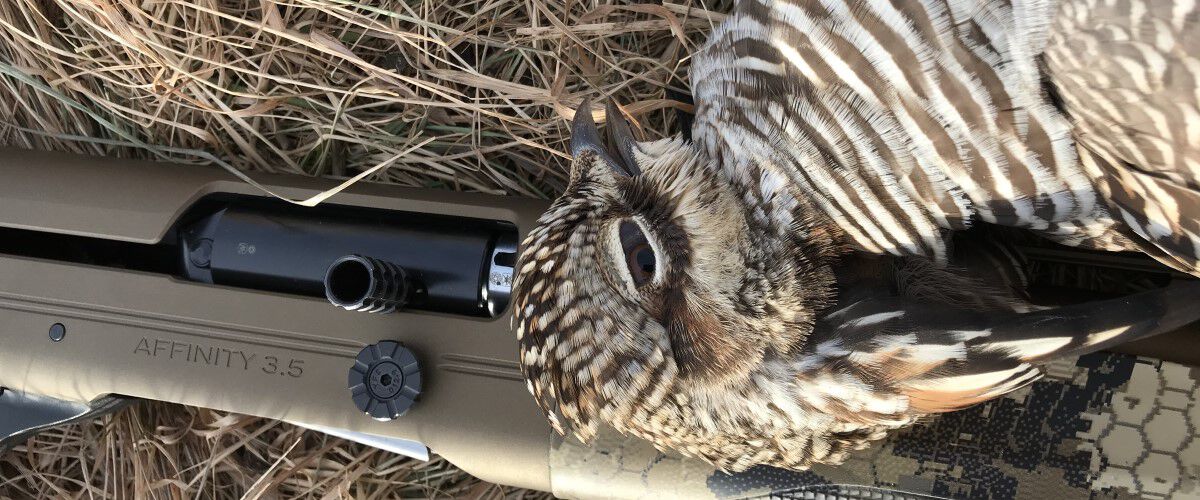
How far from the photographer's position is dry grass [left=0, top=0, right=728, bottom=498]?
4.96ft

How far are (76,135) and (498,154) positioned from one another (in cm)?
91

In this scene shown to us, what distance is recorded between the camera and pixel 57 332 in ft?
4.79

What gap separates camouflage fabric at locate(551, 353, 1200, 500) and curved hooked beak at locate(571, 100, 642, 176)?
0.53m

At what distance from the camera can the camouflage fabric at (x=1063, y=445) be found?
3.84 feet

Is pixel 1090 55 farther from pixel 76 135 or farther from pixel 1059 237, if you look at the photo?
pixel 76 135

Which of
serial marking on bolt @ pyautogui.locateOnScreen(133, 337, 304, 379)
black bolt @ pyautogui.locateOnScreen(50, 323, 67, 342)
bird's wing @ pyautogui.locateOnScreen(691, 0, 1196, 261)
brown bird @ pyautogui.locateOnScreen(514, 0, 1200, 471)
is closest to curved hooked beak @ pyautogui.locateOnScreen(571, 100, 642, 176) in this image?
brown bird @ pyautogui.locateOnScreen(514, 0, 1200, 471)

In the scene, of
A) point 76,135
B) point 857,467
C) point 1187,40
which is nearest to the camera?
point 1187,40

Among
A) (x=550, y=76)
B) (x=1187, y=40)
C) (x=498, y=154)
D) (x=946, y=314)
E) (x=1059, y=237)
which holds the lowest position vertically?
(x=946, y=314)

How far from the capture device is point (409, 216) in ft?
4.52

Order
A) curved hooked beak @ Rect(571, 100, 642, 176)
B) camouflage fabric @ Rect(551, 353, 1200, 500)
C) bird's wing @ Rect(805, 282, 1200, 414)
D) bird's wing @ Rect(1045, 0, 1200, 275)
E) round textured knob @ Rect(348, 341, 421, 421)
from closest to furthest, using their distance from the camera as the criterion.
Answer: bird's wing @ Rect(1045, 0, 1200, 275) → bird's wing @ Rect(805, 282, 1200, 414) → curved hooked beak @ Rect(571, 100, 642, 176) → camouflage fabric @ Rect(551, 353, 1200, 500) → round textured knob @ Rect(348, 341, 421, 421)

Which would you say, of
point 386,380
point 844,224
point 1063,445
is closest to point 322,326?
point 386,380

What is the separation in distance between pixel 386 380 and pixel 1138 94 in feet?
3.48

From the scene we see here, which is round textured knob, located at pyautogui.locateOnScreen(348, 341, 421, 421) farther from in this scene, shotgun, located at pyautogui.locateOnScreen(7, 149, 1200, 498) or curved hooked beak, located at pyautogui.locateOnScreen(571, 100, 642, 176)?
curved hooked beak, located at pyautogui.locateOnScreen(571, 100, 642, 176)

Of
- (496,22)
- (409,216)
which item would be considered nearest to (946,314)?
(409,216)
